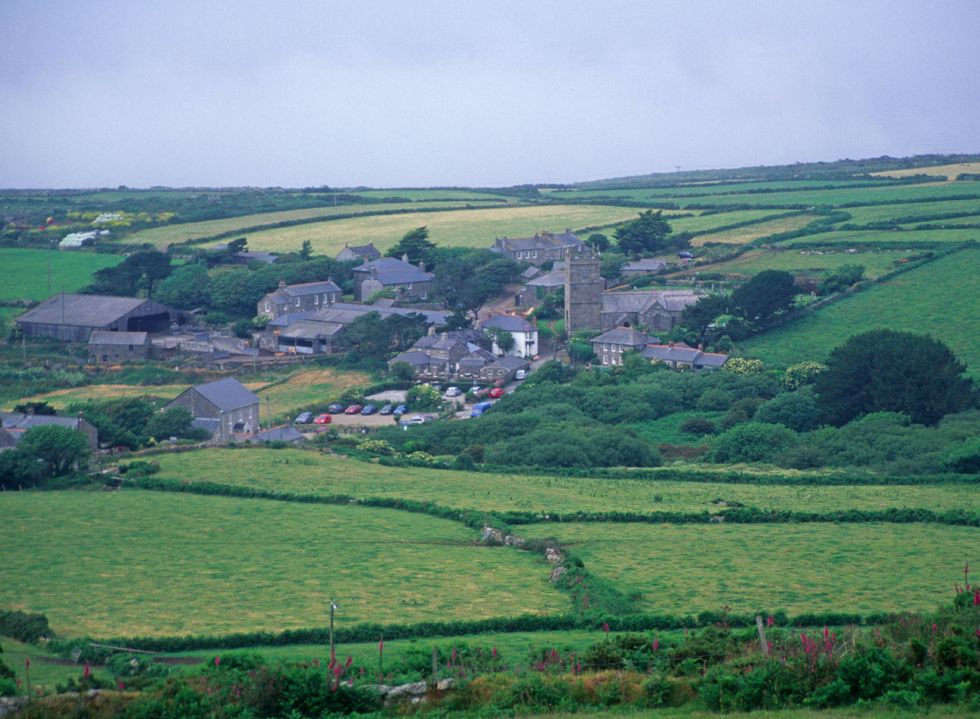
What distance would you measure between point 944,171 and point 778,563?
10999 cm

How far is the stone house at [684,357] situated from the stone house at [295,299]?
2357 centimetres

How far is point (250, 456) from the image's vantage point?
44500 millimetres

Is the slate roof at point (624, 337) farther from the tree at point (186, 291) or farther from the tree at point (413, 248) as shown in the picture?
the tree at point (186, 291)

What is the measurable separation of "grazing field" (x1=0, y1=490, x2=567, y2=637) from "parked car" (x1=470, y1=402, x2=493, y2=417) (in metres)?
21.1

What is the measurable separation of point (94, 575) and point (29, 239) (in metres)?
84.8

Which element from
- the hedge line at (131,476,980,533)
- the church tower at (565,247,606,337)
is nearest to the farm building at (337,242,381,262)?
the church tower at (565,247,606,337)

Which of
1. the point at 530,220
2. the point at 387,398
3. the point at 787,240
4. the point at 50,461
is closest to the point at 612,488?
the point at 50,461

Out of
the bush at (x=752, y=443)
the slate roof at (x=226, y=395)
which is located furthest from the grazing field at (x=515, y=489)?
the slate roof at (x=226, y=395)

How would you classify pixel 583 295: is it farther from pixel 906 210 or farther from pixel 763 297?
pixel 906 210

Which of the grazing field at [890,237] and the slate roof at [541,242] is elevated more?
the grazing field at [890,237]

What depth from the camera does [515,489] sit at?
40500 mm

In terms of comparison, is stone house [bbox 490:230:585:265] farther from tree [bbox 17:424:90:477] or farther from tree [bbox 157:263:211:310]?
tree [bbox 17:424:90:477]

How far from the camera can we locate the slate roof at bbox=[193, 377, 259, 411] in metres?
53.0

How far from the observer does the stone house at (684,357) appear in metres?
62.2
